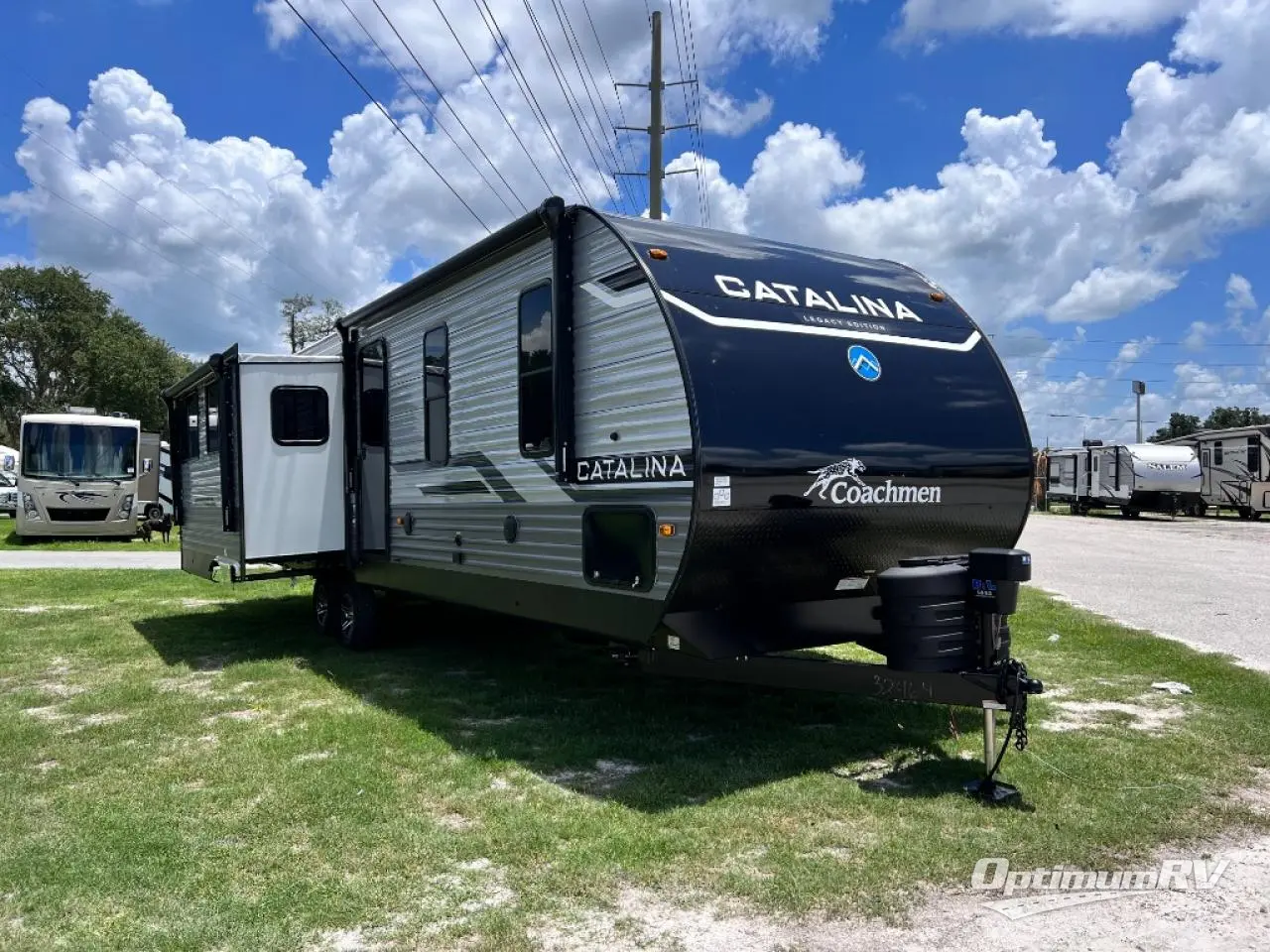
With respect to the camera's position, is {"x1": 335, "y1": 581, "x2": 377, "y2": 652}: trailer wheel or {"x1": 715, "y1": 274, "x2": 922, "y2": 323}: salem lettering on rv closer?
{"x1": 715, "y1": 274, "x2": 922, "y2": 323}: salem lettering on rv

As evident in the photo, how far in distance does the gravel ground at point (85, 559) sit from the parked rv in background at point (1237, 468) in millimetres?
31078

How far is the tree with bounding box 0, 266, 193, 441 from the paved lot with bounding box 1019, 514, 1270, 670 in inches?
1816

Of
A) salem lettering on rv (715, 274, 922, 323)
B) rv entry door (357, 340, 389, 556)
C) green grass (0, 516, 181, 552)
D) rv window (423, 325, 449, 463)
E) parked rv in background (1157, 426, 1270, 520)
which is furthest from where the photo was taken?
parked rv in background (1157, 426, 1270, 520)

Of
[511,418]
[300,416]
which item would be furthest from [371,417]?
[511,418]

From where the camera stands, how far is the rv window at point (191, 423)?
1060cm

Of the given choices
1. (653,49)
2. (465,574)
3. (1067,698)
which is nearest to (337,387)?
(465,574)

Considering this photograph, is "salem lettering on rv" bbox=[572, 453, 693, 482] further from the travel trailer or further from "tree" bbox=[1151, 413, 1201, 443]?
"tree" bbox=[1151, 413, 1201, 443]

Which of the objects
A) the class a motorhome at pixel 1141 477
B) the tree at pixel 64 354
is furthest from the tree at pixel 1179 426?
the tree at pixel 64 354

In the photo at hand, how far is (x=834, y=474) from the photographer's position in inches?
202

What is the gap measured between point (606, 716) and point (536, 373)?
2241mm

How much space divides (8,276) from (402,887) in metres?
58.6

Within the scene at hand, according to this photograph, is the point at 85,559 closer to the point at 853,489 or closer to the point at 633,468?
the point at 633,468

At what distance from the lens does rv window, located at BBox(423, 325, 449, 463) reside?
7.15 m

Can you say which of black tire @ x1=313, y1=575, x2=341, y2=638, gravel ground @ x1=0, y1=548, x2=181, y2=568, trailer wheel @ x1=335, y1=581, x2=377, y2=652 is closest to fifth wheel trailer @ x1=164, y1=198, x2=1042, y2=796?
trailer wheel @ x1=335, y1=581, x2=377, y2=652
